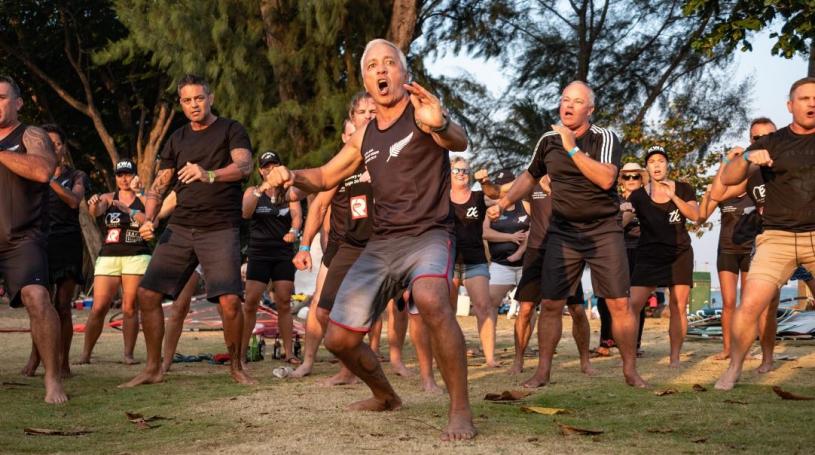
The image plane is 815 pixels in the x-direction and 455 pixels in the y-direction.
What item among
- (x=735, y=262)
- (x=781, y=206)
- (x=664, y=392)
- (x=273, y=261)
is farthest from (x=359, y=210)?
(x=735, y=262)

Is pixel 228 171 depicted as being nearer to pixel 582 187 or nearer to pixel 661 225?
pixel 582 187

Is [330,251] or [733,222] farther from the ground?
[733,222]

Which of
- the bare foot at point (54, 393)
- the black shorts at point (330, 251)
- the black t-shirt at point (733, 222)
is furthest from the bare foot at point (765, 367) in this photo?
the bare foot at point (54, 393)

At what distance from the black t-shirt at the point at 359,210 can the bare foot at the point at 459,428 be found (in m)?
2.80

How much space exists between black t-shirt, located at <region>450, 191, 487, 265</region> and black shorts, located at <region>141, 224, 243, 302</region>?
9.51 feet

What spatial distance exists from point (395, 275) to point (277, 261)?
5.74 meters

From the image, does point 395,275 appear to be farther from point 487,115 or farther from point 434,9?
point 487,115

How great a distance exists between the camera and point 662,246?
11141 millimetres

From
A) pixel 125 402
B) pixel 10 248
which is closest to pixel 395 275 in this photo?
pixel 125 402

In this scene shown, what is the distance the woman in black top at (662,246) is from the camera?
36.1 feet

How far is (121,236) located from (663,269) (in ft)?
18.6

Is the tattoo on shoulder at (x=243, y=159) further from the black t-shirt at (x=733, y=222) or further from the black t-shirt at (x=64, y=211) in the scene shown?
the black t-shirt at (x=733, y=222)

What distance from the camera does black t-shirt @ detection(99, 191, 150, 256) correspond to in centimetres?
1132

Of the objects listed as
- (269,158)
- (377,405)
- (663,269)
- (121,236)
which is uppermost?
(269,158)
